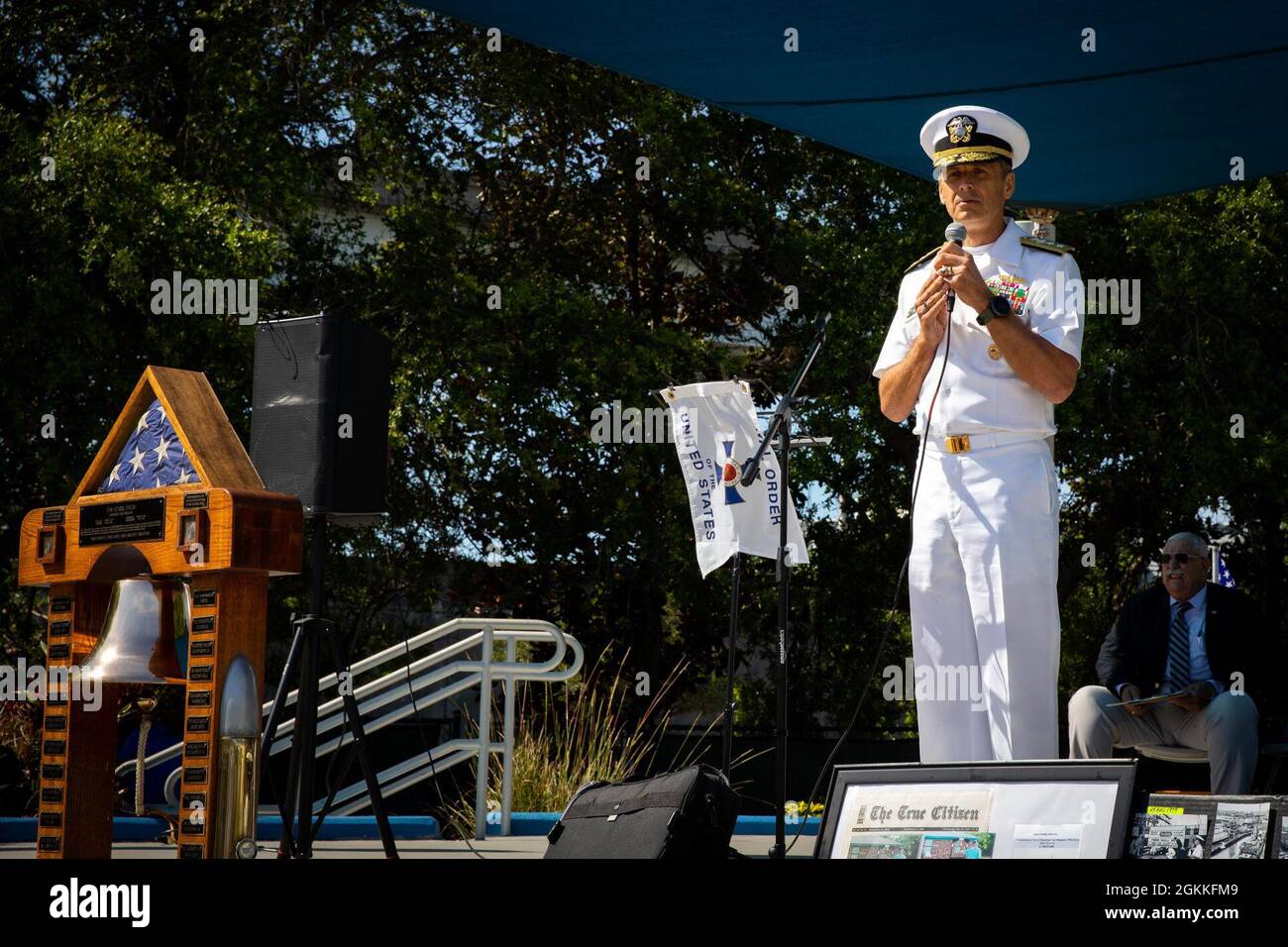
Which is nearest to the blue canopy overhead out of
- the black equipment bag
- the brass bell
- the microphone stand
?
the microphone stand

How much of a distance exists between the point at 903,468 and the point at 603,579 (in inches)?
118

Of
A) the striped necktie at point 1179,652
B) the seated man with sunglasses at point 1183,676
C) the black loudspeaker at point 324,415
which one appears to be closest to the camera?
the black loudspeaker at point 324,415

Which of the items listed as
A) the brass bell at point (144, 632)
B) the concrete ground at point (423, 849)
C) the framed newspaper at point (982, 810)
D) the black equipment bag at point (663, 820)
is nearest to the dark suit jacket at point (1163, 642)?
the concrete ground at point (423, 849)

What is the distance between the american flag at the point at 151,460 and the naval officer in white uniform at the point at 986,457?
1.80 m

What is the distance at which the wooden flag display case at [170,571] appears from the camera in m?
3.30

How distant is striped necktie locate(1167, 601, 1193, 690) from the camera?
5.46m

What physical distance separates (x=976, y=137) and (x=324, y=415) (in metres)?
1.96

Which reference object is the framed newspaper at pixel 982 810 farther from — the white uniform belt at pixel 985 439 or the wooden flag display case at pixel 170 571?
the wooden flag display case at pixel 170 571

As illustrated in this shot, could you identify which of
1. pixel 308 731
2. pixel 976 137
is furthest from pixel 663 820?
pixel 976 137

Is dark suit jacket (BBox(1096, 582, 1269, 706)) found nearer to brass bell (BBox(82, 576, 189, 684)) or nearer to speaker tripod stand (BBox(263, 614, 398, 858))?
speaker tripod stand (BBox(263, 614, 398, 858))

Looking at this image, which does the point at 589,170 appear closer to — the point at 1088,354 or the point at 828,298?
the point at 828,298

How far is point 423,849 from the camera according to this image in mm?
5820
